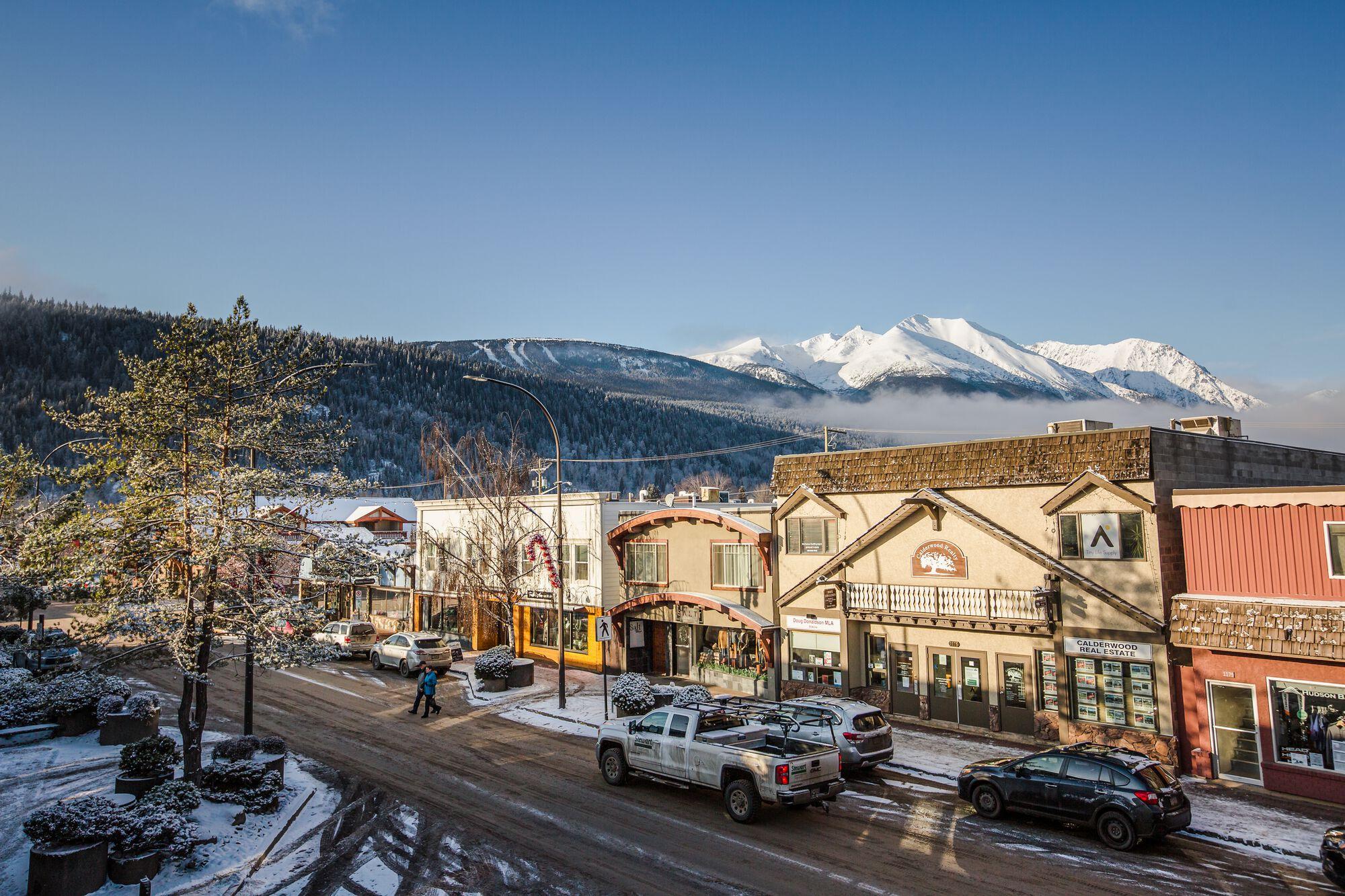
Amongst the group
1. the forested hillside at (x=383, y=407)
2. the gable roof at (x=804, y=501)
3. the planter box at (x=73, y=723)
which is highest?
the forested hillside at (x=383, y=407)

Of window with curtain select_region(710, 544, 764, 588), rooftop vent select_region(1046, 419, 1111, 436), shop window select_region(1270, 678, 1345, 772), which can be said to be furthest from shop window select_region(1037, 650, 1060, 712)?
window with curtain select_region(710, 544, 764, 588)

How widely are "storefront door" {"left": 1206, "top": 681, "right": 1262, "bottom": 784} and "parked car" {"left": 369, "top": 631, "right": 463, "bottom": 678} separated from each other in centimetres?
2568

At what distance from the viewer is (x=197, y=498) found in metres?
15.8

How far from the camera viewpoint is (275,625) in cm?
1590

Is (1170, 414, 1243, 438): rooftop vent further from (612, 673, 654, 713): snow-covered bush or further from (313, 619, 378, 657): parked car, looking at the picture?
(313, 619, 378, 657): parked car

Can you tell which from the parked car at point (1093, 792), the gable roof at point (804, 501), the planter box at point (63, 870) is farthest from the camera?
the gable roof at point (804, 501)

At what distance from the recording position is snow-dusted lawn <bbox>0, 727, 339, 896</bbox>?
12.8 m

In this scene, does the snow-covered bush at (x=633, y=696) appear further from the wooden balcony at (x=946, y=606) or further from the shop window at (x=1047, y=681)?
the shop window at (x=1047, y=681)

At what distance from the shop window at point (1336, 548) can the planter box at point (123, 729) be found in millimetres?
28149

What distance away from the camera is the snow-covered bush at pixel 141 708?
848 inches

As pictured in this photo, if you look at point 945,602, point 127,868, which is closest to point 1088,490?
point 945,602

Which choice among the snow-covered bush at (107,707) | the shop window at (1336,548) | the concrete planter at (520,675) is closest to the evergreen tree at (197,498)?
the snow-covered bush at (107,707)

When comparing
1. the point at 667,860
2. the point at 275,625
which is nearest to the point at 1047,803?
the point at 667,860

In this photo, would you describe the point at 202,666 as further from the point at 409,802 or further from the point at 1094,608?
the point at 1094,608
